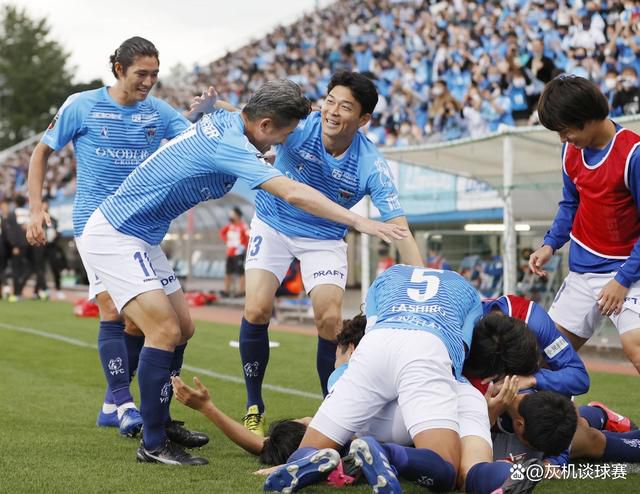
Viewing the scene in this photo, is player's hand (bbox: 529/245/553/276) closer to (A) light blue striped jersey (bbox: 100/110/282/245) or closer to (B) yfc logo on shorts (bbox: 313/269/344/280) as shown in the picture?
(B) yfc logo on shorts (bbox: 313/269/344/280)

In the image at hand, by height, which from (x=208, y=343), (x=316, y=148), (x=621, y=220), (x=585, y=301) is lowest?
(x=208, y=343)

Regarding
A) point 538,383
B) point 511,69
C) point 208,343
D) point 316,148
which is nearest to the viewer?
point 538,383

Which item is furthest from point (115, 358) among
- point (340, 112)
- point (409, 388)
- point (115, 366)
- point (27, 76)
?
point (27, 76)

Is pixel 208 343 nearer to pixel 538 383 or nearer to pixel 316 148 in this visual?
pixel 316 148

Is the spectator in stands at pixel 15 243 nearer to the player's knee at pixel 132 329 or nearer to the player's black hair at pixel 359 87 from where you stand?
the player's knee at pixel 132 329

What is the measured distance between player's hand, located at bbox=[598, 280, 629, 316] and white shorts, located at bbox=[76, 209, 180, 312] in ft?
7.77

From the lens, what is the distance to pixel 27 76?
2783 inches

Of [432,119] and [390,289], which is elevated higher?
[432,119]

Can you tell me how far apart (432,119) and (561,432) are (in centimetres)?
1638

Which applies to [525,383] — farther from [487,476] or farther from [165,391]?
[165,391]

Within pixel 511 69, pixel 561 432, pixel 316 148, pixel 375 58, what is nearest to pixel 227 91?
pixel 375 58

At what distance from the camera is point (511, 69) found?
18188 millimetres

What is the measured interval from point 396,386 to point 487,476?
0.56m

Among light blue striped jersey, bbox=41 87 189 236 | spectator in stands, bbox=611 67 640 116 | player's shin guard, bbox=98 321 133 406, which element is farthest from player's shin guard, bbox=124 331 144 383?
spectator in stands, bbox=611 67 640 116
